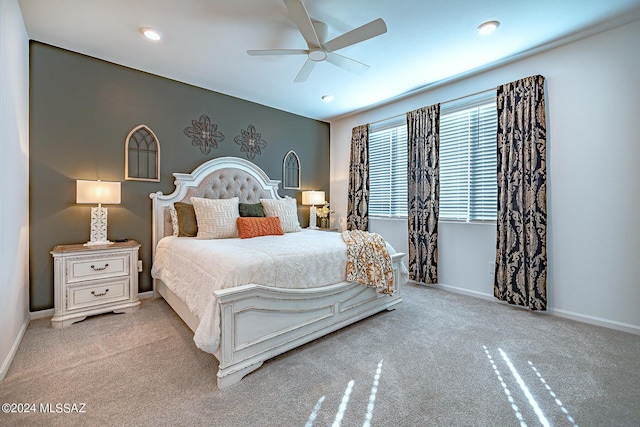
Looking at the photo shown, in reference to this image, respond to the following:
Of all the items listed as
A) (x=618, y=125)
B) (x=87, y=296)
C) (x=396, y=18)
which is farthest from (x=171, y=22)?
(x=618, y=125)

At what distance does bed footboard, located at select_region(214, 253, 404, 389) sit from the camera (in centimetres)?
175

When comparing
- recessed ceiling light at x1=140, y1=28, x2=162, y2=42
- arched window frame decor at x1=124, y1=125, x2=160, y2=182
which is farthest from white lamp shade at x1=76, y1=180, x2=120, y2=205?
recessed ceiling light at x1=140, y1=28, x2=162, y2=42

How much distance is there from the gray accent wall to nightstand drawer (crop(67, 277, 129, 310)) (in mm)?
484

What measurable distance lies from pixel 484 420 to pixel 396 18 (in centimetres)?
288

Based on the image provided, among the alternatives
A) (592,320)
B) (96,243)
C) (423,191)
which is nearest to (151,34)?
(96,243)

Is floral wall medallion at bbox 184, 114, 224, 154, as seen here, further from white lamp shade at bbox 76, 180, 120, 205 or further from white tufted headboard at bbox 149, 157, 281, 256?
white lamp shade at bbox 76, 180, 120, 205

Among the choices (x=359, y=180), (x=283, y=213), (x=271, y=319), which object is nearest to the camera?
(x=271, y=319)

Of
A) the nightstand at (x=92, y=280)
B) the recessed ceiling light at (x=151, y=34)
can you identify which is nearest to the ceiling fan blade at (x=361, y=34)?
the recessed ceiling light at (x=151, y=34)

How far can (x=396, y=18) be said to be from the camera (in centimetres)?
238

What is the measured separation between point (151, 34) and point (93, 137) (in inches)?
51.3

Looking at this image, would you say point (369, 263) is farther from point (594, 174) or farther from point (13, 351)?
point (13, 351)

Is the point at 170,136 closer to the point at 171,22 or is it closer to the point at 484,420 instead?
the point at 171,22

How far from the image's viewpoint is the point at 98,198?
112 inches

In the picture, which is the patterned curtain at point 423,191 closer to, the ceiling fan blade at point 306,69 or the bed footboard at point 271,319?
the bed footboard at point 271,319
